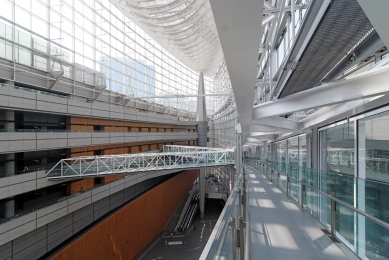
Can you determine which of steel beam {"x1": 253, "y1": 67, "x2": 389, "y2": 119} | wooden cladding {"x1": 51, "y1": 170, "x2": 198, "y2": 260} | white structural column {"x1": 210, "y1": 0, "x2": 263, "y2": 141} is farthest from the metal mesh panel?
wooden cladding {"x1": 51, "y1": 170, "x2": 198, "y2": 260}

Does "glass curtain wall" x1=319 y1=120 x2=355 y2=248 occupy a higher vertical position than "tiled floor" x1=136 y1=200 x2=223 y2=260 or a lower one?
higher

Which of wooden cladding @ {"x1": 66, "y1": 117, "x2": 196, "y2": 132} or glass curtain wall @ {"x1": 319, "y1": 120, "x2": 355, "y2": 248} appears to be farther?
wooden cladding @ {"x1": 66, "y1": 117, "x2": 196, "y2": 132}

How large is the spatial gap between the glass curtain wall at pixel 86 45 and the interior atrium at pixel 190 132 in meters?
0.08

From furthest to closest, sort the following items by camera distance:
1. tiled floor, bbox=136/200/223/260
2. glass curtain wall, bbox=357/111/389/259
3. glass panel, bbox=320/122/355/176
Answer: tiled floor, bbox=136/200/223/260, glass panel, bbox=320/122/355/176, glass curtain wall, bbox=357/111/389/259

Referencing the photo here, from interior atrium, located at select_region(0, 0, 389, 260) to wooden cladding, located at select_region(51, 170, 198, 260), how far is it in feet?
0.31

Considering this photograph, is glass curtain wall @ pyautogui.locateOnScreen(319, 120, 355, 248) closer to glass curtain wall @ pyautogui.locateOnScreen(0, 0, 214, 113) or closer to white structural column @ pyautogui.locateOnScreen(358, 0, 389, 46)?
white structural column @ pyautogui.locateOnScreen(358, 0, 389, 46)

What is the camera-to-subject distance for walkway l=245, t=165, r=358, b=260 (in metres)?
3.12

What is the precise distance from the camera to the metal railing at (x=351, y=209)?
2543 mm

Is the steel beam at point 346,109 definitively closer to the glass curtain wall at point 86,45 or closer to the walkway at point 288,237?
the walkway at point 288,237

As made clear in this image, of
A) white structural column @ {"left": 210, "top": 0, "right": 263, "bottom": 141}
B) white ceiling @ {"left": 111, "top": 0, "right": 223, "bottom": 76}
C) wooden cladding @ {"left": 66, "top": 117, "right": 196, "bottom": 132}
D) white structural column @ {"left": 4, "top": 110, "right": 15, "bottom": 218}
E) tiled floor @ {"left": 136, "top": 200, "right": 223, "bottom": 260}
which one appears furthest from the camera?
white ceiling @ {"left": 111, "top": 0, "right": 223, "bottom": 76}

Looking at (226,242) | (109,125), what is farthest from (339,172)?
(109,125)

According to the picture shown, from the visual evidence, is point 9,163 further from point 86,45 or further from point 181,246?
point 181,246

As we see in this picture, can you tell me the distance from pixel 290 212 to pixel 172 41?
20.0 meters

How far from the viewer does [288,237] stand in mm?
3695
